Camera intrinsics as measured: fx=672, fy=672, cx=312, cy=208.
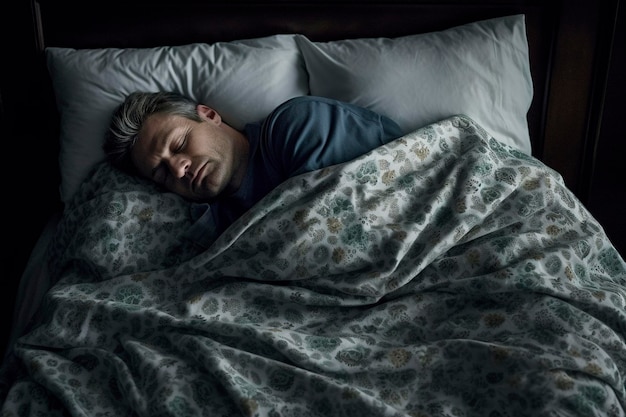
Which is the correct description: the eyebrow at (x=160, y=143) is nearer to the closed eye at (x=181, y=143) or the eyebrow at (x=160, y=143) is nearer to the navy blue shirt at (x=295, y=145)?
the closed eye at (x=181, y=143)

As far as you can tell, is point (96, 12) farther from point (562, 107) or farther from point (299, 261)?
point (562, 107)

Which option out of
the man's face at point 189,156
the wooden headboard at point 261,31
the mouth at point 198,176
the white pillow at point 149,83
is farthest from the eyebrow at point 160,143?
the wooden headboard at point 261,31

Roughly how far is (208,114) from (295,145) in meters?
0.34

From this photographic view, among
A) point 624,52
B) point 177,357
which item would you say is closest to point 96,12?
point 177,357

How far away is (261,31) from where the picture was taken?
201 cm

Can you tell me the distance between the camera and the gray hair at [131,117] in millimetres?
1749

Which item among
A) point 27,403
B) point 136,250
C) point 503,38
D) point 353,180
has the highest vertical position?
point 503,38

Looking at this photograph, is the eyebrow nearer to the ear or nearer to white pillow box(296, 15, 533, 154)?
the ear

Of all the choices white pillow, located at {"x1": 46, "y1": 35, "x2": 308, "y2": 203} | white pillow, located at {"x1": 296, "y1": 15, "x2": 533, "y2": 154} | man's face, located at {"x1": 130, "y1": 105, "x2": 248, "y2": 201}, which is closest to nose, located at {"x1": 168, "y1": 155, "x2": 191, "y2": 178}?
man's face, located at {"x1": 130, "y1": 105, "x2": 248, "y2": 201}

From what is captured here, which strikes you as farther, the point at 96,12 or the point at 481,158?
the point at 96,12

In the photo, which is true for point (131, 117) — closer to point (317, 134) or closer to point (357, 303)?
point (317, 134)

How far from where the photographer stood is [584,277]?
140 cm

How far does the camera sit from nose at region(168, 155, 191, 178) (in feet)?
5.49

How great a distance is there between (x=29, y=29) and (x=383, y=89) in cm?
106
